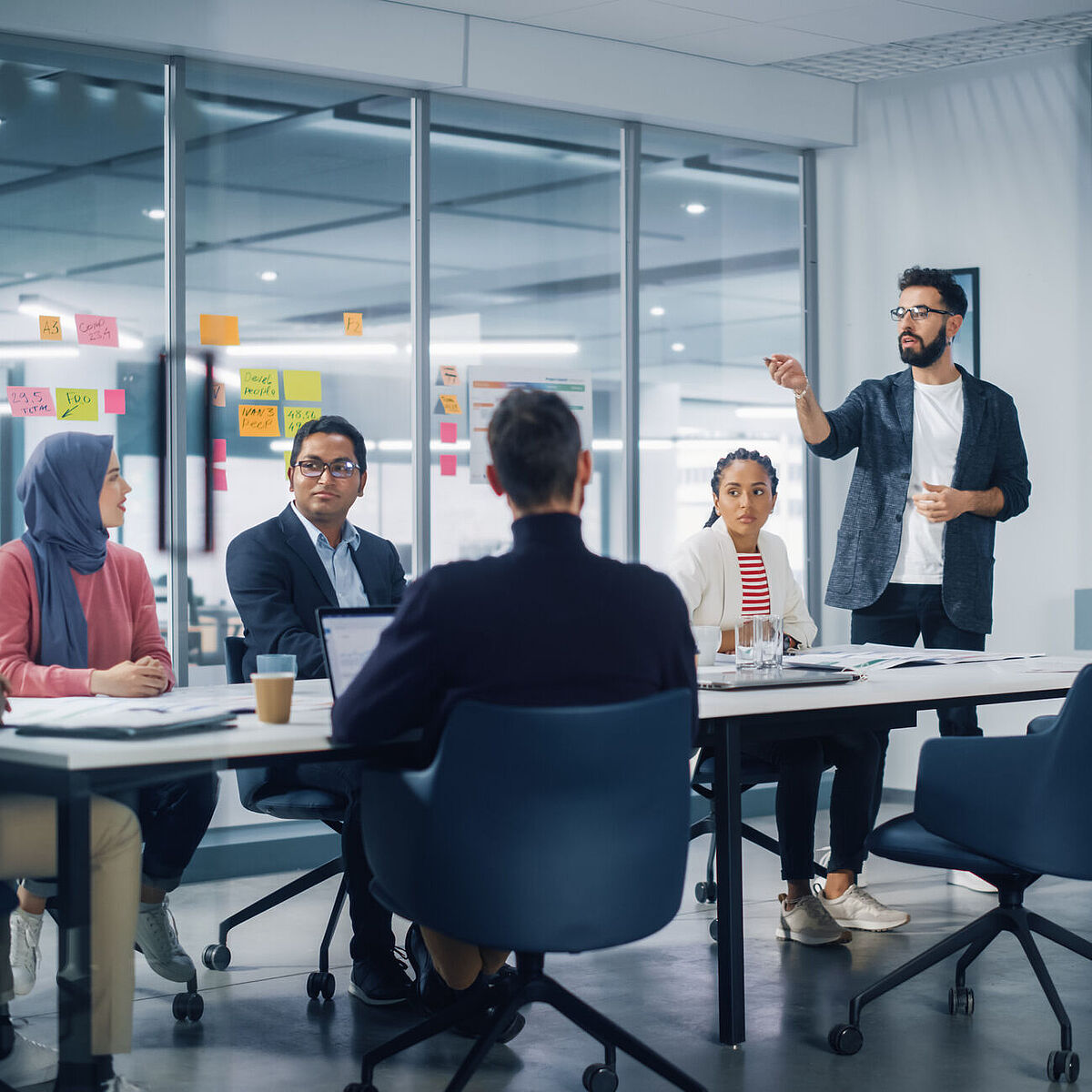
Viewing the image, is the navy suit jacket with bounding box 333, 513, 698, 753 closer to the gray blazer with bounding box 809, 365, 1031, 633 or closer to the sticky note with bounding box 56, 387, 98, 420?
the gray blazer with bounding box 809, 365, 1031, 633

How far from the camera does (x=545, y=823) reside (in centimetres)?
219

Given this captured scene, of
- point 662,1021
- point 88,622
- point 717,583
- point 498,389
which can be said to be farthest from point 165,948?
point 498,389

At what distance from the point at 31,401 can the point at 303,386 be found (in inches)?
36.1

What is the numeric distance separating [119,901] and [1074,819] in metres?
1.74

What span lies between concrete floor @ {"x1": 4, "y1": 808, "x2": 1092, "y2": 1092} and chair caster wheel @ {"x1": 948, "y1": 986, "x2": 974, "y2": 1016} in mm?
22

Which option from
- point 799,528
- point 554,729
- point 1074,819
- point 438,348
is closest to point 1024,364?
point 799,528

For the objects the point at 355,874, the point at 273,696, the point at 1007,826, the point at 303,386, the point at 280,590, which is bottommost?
the point at 355,874

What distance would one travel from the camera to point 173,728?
2.29 m

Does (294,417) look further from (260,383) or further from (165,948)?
(165,948)

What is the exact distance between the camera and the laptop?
2.57 metres

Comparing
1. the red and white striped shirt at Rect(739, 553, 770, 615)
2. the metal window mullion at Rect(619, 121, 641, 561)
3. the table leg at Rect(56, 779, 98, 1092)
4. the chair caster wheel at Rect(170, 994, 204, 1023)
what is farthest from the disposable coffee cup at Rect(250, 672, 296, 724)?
the metal window mullion at Rect(619, 121, 641, 561)

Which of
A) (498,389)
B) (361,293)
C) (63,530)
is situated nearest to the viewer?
(63,530)

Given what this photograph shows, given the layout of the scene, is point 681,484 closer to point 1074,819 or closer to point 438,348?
point 438,348

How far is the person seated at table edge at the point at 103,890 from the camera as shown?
7.35ft
